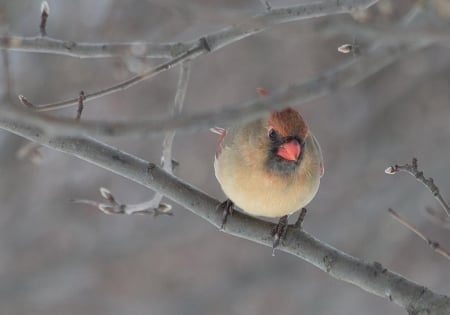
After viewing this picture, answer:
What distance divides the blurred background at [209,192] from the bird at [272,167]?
1.91m

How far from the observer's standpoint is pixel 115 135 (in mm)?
1263

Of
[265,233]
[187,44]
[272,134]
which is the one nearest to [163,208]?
[265,233]

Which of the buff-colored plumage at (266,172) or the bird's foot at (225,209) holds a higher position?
the buff-colored plumage at (266,172)

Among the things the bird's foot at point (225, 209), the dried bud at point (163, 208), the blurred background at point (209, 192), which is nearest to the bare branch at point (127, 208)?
the dried bud at point (163, 208)

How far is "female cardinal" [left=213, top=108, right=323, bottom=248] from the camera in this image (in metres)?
2.35

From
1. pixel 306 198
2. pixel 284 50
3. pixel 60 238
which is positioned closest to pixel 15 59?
pixel 60 238

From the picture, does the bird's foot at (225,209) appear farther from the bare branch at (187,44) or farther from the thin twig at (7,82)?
the thin twig at (7,82)

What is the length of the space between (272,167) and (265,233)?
255 millimetres

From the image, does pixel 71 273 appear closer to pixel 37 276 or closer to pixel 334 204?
pixel 37 276

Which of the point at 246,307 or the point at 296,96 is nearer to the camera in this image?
the point at 296,96

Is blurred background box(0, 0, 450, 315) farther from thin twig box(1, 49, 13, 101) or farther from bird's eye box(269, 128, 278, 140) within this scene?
thin twig box(1, 49, 13, 101)

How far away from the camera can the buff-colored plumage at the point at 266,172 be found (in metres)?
2.34

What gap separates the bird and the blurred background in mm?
1906

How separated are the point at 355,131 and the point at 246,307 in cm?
158
